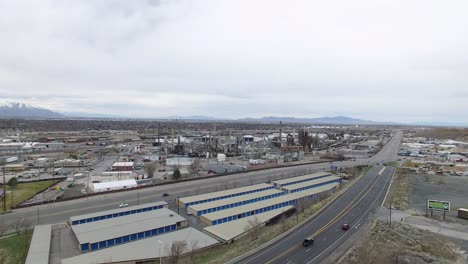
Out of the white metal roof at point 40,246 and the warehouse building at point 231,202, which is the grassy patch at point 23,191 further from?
the warehouse building at point 231,202

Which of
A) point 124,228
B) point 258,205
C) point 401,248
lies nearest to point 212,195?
point 258,205

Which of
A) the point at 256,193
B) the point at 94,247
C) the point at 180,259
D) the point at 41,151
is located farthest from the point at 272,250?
the point at 41,151

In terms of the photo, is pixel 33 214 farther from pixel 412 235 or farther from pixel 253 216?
pixel 412 235

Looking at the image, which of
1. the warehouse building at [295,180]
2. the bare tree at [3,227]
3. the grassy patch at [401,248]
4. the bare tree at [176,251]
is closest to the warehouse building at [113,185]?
the bare tree at [3,227]

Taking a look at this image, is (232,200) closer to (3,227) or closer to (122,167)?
(3,227)

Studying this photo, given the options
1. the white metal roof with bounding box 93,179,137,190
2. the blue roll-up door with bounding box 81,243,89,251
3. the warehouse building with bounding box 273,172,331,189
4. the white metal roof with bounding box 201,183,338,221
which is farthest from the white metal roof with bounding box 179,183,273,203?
the blue roll-up door with bounding box 81,243,89,251

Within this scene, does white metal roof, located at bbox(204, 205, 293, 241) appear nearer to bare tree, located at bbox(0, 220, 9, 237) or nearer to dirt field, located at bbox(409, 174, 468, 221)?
dirt field, located at bbox(409, 174, 468, 221)
